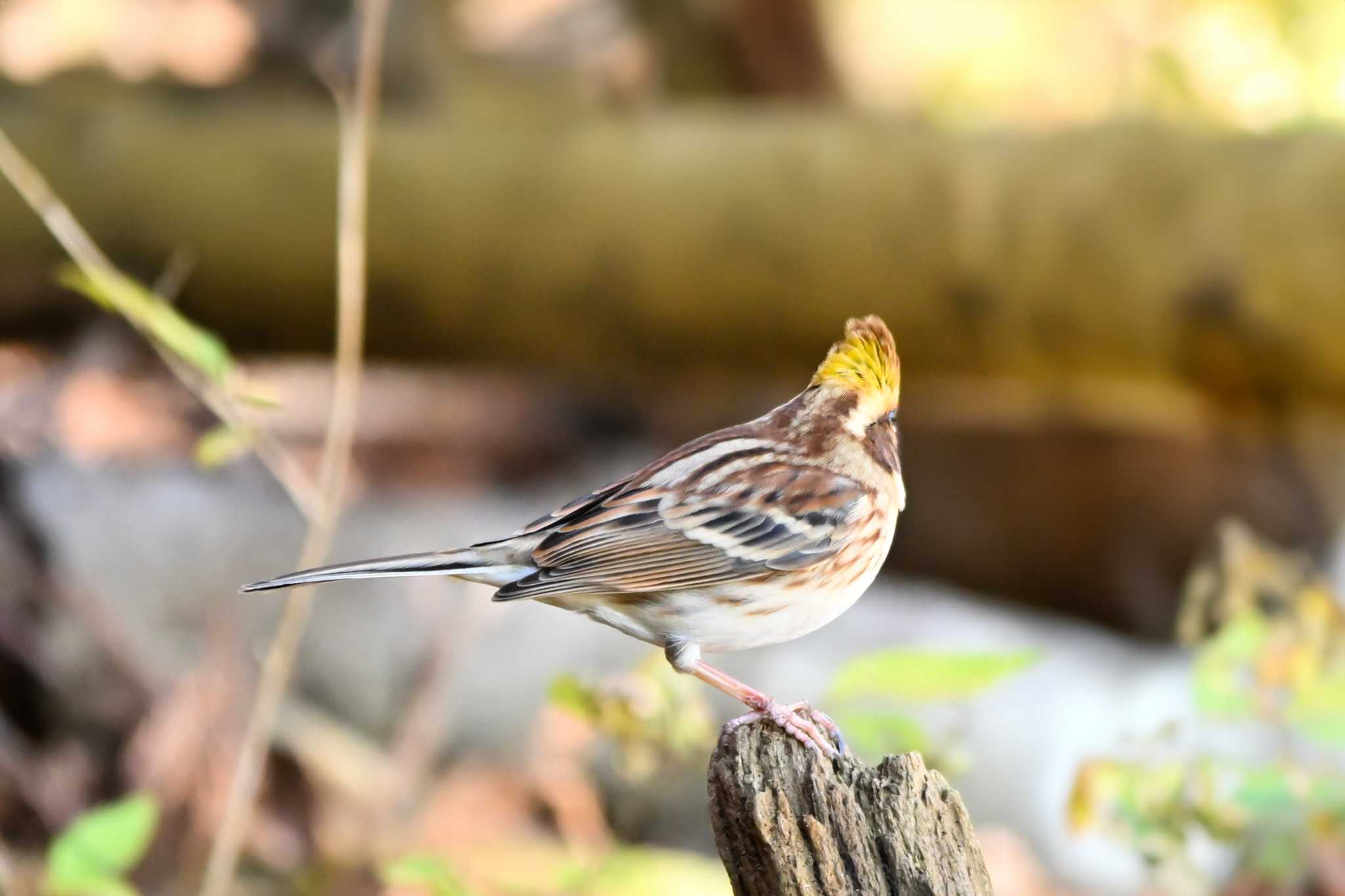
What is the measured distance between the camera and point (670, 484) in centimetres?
221

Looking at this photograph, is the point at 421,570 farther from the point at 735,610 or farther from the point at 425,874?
the point at 425,874

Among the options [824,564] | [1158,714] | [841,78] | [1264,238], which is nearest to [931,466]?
[1158,714]

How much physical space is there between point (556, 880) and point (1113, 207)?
3137mm

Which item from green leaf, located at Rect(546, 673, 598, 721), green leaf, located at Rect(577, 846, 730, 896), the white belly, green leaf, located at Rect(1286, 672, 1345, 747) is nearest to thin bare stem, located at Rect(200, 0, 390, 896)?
green leaf, located at Rect(546, 673, 598, 721)

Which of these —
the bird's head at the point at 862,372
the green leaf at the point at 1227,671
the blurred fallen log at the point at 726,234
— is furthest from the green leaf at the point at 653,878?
the blurred fallen log at the point at 726,234

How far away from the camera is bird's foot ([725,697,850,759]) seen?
199cm

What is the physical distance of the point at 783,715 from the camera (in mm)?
2041

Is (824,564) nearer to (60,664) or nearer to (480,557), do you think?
(480,557)

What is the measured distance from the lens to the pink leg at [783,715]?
2.00 meters

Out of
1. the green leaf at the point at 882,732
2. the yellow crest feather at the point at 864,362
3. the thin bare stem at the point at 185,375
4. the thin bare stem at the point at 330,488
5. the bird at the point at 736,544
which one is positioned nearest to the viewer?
the yellow crest feather at the point at 864,362

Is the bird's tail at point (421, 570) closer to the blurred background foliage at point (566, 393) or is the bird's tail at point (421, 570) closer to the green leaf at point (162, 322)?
the green leaf at point (162, 322)

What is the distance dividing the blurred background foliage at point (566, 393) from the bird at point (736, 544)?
1.63m

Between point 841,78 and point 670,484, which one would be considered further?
point 841,78

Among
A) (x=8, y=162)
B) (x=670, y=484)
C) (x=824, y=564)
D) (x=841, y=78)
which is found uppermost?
(x=841, y=78)
